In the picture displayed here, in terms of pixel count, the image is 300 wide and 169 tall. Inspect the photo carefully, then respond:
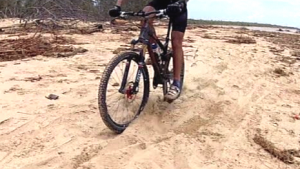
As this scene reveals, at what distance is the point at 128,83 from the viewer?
13.7 feet

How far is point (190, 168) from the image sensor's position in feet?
11.4

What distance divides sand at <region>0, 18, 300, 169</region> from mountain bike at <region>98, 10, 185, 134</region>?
128mm

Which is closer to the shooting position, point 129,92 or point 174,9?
point 174,9

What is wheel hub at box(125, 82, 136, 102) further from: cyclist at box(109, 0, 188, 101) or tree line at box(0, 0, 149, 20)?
tree line at box(0, 0, 149, 20)

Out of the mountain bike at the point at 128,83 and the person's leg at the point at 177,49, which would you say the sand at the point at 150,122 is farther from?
the person's leg at the point at 177,49

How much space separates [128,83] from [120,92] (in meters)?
0.12

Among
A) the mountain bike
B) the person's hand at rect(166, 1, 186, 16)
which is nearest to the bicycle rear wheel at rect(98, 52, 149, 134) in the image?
the mountain bike

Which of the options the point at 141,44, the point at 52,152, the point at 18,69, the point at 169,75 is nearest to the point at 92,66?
the point at 18,69

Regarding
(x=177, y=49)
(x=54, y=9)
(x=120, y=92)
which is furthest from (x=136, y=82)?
(x=54, y=9)

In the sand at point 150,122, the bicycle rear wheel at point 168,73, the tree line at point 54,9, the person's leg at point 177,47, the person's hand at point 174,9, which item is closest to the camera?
the sand at point 150,122

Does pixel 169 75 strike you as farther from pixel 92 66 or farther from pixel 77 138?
pixel 92 66

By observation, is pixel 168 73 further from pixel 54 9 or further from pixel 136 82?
pixel 54 9

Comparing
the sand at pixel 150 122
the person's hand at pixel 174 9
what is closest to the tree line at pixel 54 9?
the sand at pixel 150 122

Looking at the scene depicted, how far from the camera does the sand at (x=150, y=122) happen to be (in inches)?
140
